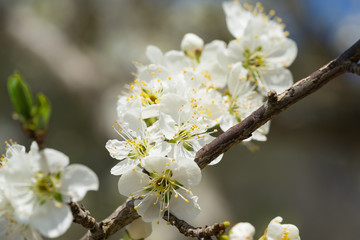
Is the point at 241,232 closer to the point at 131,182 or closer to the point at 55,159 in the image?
the point at 131,182

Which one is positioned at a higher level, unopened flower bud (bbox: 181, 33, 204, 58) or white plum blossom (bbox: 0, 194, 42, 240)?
unopened flower bud (bbox: 181, 33, 204, 58)

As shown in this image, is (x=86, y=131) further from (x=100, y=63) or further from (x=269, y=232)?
(x=269, y=232)

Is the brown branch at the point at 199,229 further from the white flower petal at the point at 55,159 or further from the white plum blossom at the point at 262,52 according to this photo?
the white plum blossom at the point at 262,52

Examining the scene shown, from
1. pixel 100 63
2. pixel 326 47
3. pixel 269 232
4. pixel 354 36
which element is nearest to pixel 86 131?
pixel 100 63

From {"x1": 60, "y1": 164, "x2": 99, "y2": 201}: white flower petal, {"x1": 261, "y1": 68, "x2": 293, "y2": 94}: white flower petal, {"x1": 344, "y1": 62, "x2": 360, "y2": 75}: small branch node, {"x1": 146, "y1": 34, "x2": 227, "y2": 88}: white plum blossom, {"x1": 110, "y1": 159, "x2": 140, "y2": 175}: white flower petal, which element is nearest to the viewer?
{"x1": 60, "y1": 164, "x2": 99, "y2": 201}: white flower petal

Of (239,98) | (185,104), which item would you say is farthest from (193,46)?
(185,104)

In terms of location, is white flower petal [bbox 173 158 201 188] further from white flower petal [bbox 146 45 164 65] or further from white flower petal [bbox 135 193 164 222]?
white flower petal [bbox 146 45 164 65]

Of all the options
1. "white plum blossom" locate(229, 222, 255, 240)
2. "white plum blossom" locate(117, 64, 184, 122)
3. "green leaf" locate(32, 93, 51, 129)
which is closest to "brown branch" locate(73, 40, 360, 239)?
"white plum blossom" locate(229, 222, 255, 240)
